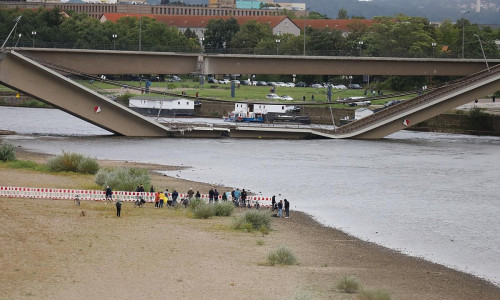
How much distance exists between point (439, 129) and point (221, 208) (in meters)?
55.5

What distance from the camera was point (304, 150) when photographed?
6969 cm

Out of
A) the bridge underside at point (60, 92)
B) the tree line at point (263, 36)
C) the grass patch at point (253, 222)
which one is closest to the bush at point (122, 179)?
the grass patch at point (253, 222)

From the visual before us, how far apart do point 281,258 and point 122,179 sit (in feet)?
49.6

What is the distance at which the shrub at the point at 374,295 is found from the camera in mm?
25047

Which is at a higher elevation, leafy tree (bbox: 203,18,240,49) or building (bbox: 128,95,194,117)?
leafy tree (bbox: 203,18,240,49)

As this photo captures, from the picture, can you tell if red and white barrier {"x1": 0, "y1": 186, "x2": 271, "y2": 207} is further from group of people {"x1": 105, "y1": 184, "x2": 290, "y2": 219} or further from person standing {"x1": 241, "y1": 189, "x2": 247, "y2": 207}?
person standing {"x1": 241, "y1": 189, "x2": 247, "y2": 207}

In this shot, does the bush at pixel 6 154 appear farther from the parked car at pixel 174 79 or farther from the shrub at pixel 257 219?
the parked car at pixel 174 79

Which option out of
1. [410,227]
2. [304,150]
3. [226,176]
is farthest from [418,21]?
[410,227]

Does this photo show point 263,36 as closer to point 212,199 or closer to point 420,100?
point 420,100

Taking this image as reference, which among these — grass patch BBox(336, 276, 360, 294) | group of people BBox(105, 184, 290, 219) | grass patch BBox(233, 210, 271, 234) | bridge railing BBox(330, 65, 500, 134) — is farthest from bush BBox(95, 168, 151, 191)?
bridge railing BBox(330, 65, 500, 134)

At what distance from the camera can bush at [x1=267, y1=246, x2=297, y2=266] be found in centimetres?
2991

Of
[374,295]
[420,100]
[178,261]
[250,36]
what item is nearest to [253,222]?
[178,261]

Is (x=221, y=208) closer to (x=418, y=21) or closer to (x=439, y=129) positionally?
(x=439, y=129)

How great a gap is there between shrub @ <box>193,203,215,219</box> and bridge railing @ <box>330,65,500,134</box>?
3954 cm
